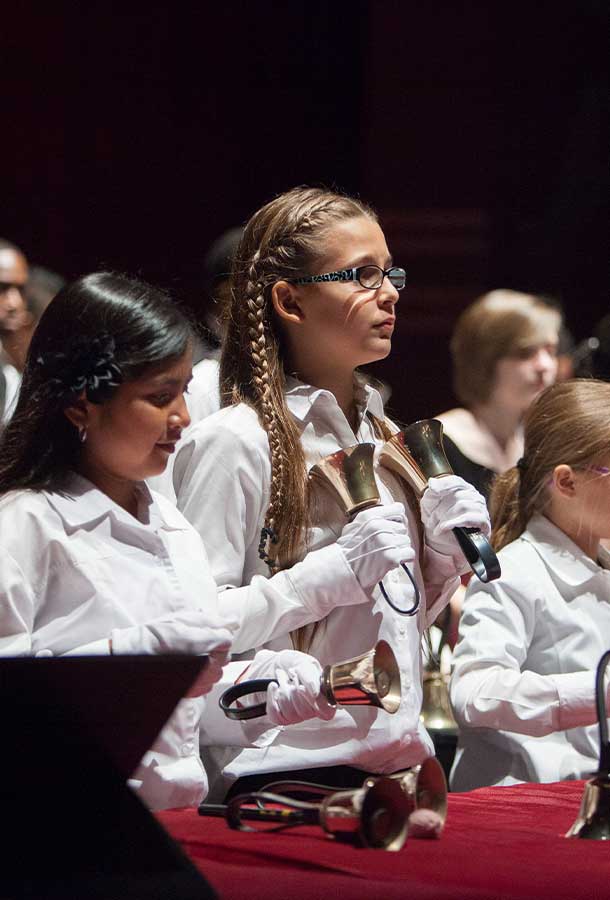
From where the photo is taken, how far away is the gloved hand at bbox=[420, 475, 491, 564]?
222 centimetres

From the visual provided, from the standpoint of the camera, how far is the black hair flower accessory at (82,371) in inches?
77.5

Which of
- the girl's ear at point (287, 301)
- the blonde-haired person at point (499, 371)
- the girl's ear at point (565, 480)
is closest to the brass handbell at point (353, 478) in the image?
the girl's ear at point (287, 301)

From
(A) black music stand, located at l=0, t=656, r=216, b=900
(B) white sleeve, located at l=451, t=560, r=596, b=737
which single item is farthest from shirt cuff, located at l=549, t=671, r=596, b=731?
(A) black music stand, located at l=0, t=656, r=216, b=900

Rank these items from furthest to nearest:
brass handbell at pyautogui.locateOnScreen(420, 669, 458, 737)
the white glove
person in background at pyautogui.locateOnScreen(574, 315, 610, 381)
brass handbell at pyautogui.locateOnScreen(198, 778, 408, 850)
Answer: person in background at pyautogui.locateOnScreen(574, 315, 610, 381)
brass handbell at pyautogui.locateOnScreen(420, 669, 458, 737)
the white glove
brass handbell at pyautogui.locateOnScreen(198, 778, 408, 850)

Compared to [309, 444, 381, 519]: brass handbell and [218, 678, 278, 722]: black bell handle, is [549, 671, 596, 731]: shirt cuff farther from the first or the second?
[218, 678, 278, 722]: black bell handle

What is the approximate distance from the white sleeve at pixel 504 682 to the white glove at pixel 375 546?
1.61 ft

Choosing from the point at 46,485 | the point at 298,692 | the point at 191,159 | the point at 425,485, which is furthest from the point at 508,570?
the point at 191,159

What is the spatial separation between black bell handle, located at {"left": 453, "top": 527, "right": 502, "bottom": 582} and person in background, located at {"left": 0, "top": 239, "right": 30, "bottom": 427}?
2.45 ft

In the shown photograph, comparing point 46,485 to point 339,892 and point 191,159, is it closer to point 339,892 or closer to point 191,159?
point 339,892

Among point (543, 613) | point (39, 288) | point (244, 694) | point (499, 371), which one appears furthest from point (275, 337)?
point (499, 371)

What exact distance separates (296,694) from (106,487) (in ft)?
1.32

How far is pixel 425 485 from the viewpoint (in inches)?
91.0

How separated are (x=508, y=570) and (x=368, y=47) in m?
2.69

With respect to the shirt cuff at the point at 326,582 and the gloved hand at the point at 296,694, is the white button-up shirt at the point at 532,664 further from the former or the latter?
the gloved hand at the point at 296,694
